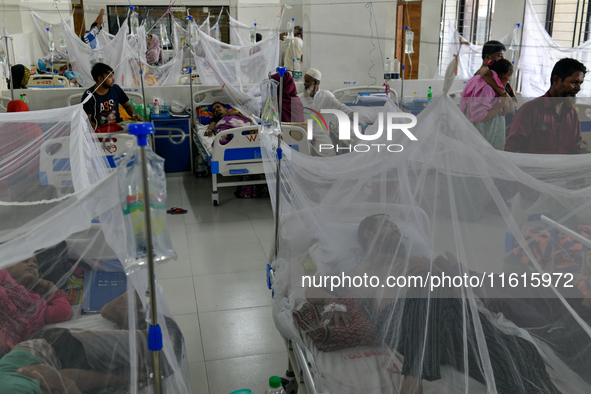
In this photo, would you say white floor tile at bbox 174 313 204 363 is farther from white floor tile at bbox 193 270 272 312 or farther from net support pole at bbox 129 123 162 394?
net support pole at bbox 129 123 162 394

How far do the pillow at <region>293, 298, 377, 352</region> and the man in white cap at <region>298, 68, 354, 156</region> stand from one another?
2649 mm

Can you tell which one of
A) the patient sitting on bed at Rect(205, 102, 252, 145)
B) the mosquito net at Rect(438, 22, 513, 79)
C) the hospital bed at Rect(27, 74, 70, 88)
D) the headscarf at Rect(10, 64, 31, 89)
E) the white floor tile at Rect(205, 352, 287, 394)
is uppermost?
the mosquito net at Rect(438, 22, 513, 79)

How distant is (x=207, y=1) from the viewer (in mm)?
9688

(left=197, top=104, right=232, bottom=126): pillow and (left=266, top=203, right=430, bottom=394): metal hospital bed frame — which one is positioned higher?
(left=197, top=104, right=232, bottom=126): pillow

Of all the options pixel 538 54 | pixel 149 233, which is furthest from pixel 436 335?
pixel 538 54

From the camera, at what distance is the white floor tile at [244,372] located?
2.14m

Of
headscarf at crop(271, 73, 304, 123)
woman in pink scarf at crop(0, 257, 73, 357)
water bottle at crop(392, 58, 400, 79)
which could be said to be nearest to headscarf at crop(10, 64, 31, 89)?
headscarf at crop(271, 73, 304, 123)

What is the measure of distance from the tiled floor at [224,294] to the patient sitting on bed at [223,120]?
71 cm

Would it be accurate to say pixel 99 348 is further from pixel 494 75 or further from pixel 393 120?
pixel 494 75

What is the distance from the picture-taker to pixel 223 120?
4.94m

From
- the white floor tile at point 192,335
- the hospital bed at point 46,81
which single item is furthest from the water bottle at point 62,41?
the white floor tile at point 192,335

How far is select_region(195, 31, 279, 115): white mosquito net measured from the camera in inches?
209

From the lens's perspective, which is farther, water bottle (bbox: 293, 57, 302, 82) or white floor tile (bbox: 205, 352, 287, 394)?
water bottle (bbox: 293, 57, 302, 82)

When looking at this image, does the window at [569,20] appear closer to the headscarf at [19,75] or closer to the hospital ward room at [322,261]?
the hospital ward room at [322,261]
